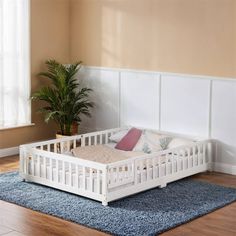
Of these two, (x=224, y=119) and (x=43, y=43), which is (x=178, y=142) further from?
(x=43, y=43)

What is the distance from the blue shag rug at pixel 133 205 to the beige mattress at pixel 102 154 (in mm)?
493

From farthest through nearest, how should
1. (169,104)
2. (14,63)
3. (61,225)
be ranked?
(14,63) < (169,104) < (61,225)

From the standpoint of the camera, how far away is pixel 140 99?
627 cm

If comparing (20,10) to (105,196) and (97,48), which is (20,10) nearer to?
(97,48)

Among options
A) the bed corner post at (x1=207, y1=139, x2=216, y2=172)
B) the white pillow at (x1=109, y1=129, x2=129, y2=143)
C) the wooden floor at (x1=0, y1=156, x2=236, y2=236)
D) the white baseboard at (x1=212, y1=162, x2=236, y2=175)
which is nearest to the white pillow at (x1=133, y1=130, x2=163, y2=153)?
the white pillow at (x1=109, y1=129, x2=129, y2=143)

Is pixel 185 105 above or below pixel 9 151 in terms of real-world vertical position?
above

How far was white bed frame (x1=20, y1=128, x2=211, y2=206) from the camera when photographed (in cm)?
464

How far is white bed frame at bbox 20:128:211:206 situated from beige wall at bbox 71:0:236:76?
0.87 m

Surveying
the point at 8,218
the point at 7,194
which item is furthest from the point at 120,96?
the point at 8,218

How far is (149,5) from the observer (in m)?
6.10

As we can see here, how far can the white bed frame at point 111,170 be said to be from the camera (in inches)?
183

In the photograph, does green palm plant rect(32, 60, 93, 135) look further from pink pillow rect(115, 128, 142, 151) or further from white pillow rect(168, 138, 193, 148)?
white pillow rect(168, 138, 193, 148)

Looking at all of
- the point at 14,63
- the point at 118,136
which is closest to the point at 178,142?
the point at 118,136

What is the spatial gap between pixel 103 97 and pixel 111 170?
6.93ft
